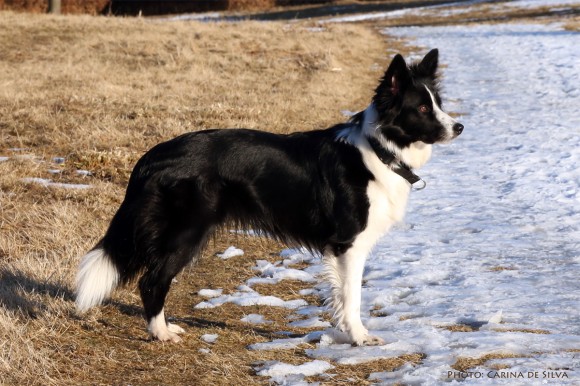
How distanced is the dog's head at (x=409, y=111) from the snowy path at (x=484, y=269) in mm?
1156

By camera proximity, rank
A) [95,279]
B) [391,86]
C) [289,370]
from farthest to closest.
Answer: [391,86] < [95,279] < [289,370]

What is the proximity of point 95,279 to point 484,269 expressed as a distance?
293 centimetres

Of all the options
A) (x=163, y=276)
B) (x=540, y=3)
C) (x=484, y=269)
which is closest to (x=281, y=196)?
(x=163, y=276)

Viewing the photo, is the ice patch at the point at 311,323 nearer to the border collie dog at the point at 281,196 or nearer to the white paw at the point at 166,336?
the border collie dog at the point at 281,196

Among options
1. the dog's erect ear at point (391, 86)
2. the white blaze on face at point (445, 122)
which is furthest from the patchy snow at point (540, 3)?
the dog's erect ear at point (391, 86)

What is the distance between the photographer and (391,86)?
Result: 16.2 ft

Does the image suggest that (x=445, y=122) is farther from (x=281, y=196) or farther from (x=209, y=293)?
(x=209, y=293)

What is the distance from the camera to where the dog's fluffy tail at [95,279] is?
466cm

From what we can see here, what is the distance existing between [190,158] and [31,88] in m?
9.25

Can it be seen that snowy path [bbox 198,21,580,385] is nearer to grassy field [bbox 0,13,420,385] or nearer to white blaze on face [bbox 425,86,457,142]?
grassy field [bbox 0,13,420,385]

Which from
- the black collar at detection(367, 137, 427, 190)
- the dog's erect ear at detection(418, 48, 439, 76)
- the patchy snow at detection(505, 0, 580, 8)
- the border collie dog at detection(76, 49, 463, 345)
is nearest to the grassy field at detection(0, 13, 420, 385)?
the border collie dog at detection(76, 49, 463, 345)

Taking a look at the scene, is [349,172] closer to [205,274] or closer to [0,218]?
[205,274]

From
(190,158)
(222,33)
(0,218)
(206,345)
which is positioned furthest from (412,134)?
(222,33)

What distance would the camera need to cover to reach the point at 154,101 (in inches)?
487
